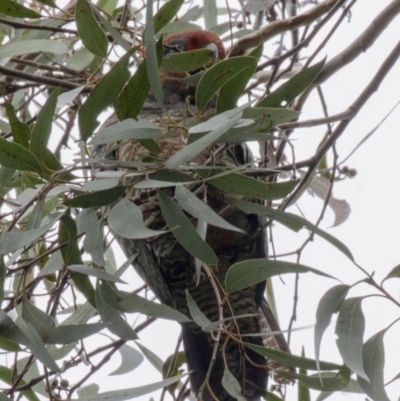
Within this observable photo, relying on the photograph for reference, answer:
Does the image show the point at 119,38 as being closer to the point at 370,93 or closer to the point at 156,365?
the point at 370,93


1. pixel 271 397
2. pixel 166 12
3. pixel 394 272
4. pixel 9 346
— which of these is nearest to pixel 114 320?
pixel 9 346

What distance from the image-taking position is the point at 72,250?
1.43 metres

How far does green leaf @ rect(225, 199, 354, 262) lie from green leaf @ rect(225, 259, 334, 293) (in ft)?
0.28

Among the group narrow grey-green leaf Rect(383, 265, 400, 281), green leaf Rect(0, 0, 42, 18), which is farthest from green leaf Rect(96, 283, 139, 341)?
green leaf Rect(0, 0, 42, 18)

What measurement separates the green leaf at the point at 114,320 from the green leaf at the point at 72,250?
0.07 m

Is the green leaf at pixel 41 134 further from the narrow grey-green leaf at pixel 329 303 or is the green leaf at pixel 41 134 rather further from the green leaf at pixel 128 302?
the narrow grey-green leaf at pixel 329 303

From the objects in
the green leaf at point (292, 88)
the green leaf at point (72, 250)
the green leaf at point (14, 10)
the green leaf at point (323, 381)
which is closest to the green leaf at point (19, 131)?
the green leaf at point (72, 250)

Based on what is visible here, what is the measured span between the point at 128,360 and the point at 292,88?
829mm

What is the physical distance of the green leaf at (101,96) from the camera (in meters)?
1.32

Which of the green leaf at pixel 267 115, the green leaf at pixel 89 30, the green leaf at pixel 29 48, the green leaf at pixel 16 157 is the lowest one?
the green leaf at pixel 16 157

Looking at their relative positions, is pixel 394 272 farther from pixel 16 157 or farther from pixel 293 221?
pixel 16 157

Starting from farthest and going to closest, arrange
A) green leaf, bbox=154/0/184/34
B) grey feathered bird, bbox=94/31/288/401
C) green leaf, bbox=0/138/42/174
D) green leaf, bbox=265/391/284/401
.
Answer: grey feathered bird, bbox=94/31/288/401 < green leaf, bbox=265/391/284/401 < green leaf, bbox=154/0/184/34 < green leaf, bbox=0/138/42/174

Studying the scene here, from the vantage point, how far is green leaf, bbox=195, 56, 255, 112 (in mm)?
1354

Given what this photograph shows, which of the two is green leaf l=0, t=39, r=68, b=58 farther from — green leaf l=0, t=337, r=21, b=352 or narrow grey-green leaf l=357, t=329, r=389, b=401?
narrow grey-green leaf l=357, t=329, r=389, b=401
